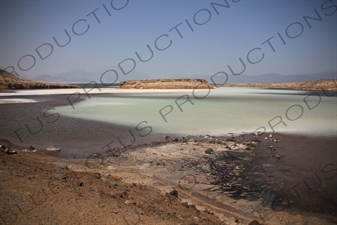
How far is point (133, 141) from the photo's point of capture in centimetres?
809

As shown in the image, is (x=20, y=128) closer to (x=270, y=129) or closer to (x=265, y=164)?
(x=265, y=164)

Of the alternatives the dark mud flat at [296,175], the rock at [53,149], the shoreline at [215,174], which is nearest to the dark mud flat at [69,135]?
the rock at [53,149]

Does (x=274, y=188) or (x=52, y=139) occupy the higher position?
(x=52, y=139)

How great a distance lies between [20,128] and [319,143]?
11658mm

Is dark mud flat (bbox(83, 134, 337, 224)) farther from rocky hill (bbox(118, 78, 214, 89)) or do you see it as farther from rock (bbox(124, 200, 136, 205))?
rocky hill (bbox(118, 78, 214, 89))

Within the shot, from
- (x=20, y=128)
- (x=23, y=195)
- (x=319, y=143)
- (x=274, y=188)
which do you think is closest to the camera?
(x=23, y=195)

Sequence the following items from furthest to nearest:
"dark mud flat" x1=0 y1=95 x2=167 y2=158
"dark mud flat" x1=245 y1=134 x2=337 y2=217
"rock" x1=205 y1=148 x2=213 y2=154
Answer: "dark mud flat" x1=0 y1=95 x2=167 y2=158, "rock" x1=205 y1=148 x2=213 y2=154, "dark mud flat" x1=245 y1=134 x2=337 y2=217

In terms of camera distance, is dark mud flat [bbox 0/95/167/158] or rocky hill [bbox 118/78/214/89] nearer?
dark mud flat [bbox 0/95/167/158]

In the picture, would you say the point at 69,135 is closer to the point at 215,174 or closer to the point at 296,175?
the point at 215,174

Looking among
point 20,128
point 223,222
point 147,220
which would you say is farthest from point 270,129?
point 20,128

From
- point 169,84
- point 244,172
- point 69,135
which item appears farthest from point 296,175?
point 169,84

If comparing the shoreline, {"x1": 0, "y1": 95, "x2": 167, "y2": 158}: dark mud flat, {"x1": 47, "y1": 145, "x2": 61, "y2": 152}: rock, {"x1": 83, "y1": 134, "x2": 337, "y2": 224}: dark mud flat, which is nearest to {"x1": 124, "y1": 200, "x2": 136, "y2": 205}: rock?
the shoreline

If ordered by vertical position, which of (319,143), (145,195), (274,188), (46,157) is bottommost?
(319,143)

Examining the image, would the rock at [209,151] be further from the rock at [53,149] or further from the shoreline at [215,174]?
the rock at [53,149]
